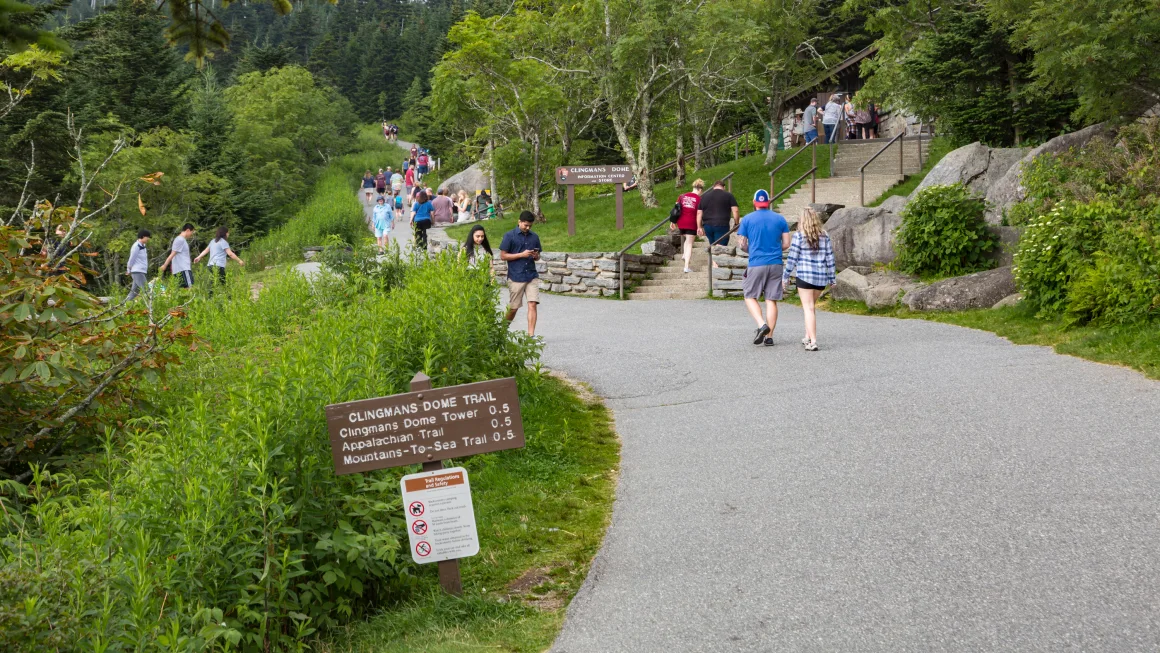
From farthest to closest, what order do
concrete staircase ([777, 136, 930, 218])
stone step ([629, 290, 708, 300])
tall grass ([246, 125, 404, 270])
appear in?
tall grass ([246, 125, 404, 270]), concrete staircase ([777, 136, 930, 218]), stone step ([629, 290, 708, 300])

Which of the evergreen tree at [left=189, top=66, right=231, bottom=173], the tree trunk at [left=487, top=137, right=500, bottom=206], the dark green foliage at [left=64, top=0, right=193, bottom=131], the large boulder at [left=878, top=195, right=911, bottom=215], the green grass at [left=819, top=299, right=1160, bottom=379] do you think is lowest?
the green grass at [left=819, top=299, right=1160, bottom=379]

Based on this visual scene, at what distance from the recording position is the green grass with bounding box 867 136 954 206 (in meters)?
25.7

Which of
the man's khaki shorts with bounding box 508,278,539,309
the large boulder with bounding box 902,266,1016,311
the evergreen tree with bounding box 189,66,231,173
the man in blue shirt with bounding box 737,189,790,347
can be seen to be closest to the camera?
the man in blue shirt with bounding box 737,189,790,347

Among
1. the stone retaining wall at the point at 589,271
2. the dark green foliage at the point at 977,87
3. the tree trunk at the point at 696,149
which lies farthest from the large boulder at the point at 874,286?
the tree trunk at the point at 696,149

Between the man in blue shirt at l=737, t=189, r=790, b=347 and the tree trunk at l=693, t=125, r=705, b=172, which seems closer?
the man in blue shirt at l=737, t=189, r=790, b=347

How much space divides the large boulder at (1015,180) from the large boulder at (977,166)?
875 mm

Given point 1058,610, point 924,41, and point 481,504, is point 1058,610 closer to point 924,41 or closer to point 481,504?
point 481,504

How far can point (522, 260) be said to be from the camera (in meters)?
13.7

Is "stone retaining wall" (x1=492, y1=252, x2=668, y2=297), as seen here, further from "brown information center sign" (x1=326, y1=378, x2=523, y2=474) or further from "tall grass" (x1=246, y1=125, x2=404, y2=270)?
"brown information center sign" (x1=326, y1=378, x2=523, y2=474)

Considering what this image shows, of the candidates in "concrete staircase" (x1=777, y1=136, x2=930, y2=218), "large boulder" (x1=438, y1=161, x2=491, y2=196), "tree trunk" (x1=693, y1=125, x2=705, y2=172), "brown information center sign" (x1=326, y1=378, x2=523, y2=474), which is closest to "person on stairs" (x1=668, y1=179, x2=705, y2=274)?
"concrete staircase" (x1=777, y1=136, x2=930, y2=218)

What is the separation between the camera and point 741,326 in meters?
15.3

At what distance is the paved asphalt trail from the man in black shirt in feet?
29.4

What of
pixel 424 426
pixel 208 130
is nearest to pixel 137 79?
pixel 208 130

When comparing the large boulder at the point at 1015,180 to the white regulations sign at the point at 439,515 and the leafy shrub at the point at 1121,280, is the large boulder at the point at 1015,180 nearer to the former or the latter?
the leafy shrub at the point at 1121,280
